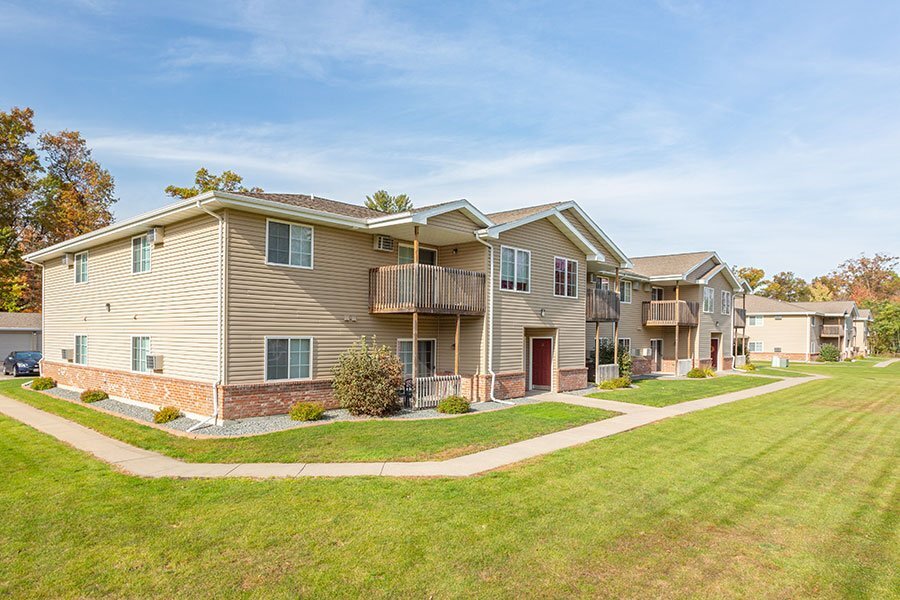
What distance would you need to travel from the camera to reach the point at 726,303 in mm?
34969

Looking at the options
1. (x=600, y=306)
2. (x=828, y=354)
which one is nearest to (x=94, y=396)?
(x=600, y=306)

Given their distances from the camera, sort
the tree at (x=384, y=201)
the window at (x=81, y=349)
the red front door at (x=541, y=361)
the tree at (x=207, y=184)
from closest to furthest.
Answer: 1. the window at (x=81, y=349)
2. the red front door at (x=541, y=361)
3. the tree at (x=207, y=184)
4. the tree at (x=384, y=201)

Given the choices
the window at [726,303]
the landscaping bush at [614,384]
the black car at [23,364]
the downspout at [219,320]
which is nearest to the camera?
the downspout at [219,320]

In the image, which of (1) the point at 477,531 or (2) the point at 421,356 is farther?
(2) the point at 421,356

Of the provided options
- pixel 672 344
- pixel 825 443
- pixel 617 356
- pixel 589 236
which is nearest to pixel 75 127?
pixel 589 236

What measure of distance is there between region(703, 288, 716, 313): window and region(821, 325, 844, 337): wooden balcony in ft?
91.4

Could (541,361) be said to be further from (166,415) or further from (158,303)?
(158,303)

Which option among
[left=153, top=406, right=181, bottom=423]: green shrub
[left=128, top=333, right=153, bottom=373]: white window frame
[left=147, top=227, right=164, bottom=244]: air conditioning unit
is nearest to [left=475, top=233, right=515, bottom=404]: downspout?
[left=153, top=406, right=181, bottom=423]: green shrub

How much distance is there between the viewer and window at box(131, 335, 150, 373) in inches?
623

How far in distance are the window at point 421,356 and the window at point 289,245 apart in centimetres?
430

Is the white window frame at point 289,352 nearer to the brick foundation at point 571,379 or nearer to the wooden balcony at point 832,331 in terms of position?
the brick foundation at point 571,379

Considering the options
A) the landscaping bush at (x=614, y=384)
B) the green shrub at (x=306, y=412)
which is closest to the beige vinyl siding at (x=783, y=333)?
the landscaping bush at (x=614, y=384)

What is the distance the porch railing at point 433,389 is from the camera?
15.2 m

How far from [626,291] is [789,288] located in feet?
231
